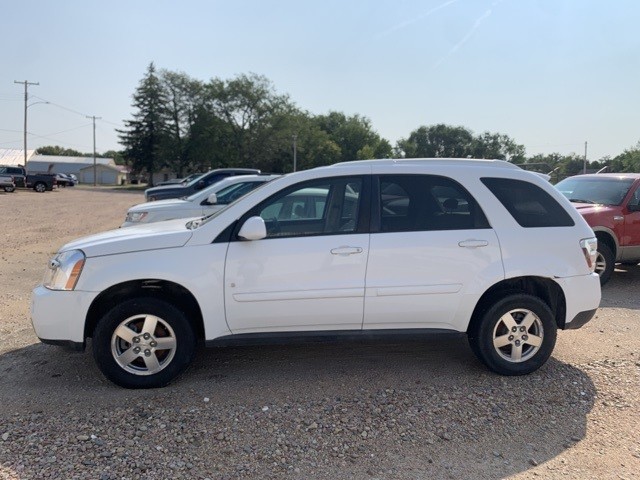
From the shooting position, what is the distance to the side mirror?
3.89 meters

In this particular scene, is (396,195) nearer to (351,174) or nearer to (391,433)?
(351,174)

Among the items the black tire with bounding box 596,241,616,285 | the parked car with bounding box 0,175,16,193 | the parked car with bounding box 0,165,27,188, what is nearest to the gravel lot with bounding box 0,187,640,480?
the black tire with bounding box 596,241,616,285

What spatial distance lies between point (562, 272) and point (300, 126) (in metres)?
63.9

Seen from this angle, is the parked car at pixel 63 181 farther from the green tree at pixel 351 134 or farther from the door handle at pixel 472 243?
the door handle at pixel 472 243

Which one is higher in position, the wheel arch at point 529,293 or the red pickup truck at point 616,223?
the red pickup truck at point 616,223

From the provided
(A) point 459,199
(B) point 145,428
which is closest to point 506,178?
(A) point 459,199

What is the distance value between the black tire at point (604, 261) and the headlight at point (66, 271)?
23.8 ft

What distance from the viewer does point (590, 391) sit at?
13.6 ft

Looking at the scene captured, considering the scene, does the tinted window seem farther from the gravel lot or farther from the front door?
the gravel lot

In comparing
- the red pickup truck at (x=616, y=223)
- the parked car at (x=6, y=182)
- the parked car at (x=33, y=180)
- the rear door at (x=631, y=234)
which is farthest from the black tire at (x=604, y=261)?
the parked car at (x=33, y=180)

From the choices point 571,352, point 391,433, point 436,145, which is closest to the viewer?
point 391,433

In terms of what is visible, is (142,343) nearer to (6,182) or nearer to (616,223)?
(616,223)

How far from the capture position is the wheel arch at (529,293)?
4.32 m

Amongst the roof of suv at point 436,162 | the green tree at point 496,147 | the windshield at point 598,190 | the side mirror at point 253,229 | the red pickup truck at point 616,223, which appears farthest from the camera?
the green tree at point 496,147
